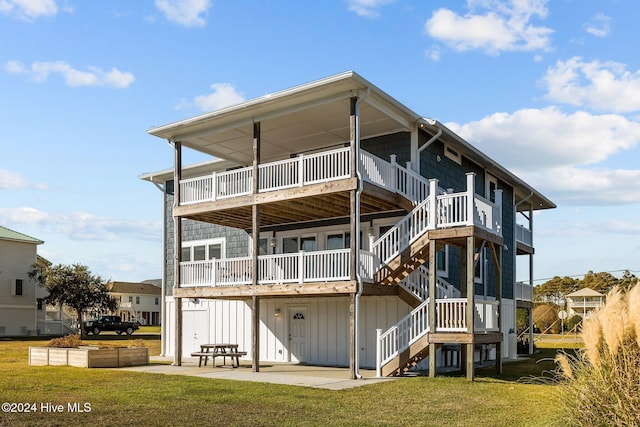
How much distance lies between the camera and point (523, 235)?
101ft

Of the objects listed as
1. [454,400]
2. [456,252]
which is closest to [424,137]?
[456,252]

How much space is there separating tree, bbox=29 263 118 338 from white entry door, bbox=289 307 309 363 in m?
30.4

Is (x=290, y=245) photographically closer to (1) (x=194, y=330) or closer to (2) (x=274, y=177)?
(2) (x=274, y=177)

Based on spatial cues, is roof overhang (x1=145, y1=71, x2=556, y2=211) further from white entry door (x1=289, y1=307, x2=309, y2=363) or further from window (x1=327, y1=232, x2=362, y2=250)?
white entry door (x1=289, y1=307, x2=309, y2=363)

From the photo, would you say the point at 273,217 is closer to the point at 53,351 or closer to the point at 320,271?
the point at 320,271

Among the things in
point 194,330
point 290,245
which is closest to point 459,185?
point 290,245

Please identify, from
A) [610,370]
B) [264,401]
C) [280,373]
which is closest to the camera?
[610,370]

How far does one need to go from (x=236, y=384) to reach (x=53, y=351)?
26.7ft

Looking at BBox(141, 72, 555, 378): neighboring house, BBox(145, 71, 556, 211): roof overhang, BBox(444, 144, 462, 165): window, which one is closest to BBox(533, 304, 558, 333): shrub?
BBox(141, 72, 555, 378): neighboring house

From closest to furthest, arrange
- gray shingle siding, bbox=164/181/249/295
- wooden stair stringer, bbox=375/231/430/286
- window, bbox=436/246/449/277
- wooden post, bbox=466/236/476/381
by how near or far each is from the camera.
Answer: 1. wooden post, bbox=466/236/476/381
2. wooden stair stringer, bbox=375/231/430/286
3. window, bbox=436/246/449/277
4. gray shingle siding, bbox=164/181/249/295

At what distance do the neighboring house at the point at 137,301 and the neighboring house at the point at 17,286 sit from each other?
28995mm

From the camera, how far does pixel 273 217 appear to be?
2333 centimetres

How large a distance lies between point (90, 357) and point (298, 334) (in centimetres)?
718

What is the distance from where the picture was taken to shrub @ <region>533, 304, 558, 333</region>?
50.0 meters
